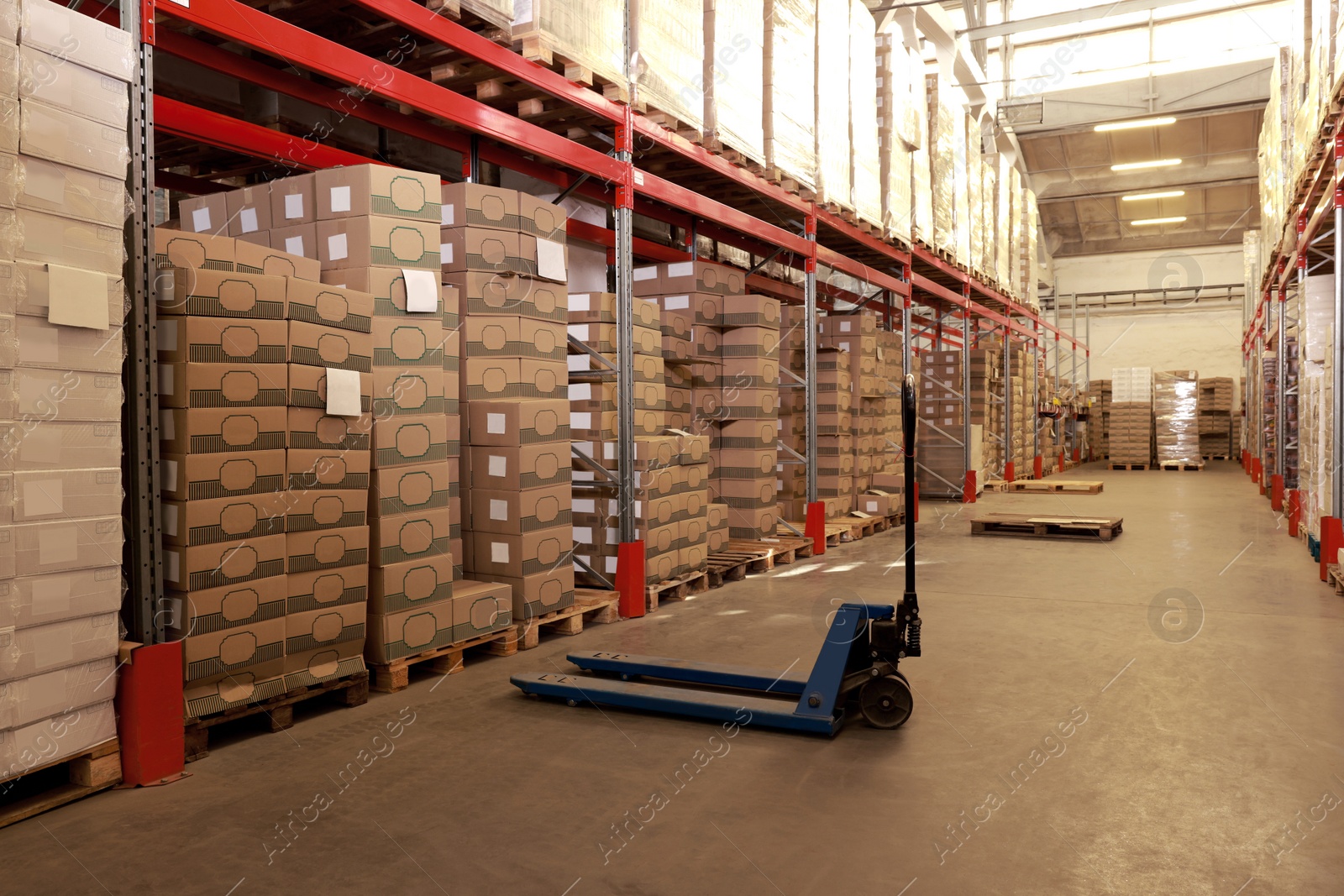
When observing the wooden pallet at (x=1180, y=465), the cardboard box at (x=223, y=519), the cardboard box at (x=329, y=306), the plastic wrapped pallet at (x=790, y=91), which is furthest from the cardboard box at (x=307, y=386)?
the wooden pallet at (x=1180, y=465)

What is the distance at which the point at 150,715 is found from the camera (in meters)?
3.26

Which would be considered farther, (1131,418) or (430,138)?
(1131,418)

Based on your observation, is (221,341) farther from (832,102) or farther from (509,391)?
(832,102)

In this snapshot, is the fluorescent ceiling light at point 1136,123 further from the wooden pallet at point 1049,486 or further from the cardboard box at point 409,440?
the cardboard box at point 409,440

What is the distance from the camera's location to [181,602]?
11.4 feet

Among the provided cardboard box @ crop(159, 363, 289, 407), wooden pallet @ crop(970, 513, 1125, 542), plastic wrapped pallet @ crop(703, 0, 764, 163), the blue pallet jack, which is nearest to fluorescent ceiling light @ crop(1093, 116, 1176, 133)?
wooden pallet @ crop(970, 513, 1125, 542)

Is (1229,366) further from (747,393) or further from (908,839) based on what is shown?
(908,839)

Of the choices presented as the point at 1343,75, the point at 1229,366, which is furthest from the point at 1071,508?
the point at 1229,366

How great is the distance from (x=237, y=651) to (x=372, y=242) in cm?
190

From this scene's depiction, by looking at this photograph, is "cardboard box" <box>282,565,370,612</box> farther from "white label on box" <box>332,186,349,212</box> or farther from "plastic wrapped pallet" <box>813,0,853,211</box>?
"plastic wrapped pallet" <box>813,0,853,211</box>

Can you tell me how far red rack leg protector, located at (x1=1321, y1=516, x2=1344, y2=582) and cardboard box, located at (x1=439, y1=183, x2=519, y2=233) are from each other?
21.1ft

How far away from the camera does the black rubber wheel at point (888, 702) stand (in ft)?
12.7

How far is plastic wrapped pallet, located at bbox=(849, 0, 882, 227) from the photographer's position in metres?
8.99

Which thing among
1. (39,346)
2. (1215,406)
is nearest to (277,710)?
(39,346)
